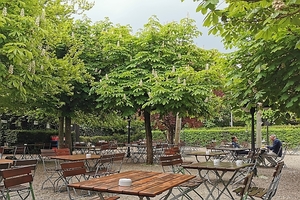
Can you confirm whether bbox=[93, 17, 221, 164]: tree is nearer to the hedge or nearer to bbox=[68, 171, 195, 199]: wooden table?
bbox=[68, 171, 195, 199]: wooden table

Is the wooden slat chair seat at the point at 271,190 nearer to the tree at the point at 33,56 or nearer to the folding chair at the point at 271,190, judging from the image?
the folding chair at the point at 271,190

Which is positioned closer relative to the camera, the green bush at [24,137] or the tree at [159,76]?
the tree at [159,76]

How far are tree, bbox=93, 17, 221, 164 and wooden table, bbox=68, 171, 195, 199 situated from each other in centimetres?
682

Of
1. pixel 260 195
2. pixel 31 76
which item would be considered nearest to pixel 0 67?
pixel 31 76

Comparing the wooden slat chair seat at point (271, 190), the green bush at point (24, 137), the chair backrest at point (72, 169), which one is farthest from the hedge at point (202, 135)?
the wooden slat chair seat at point (271, 190)

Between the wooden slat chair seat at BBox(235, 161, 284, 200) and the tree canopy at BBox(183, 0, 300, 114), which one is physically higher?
the tree canopy at BBox(183, 0, 300, 114)

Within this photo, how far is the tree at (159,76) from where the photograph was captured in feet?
38.9

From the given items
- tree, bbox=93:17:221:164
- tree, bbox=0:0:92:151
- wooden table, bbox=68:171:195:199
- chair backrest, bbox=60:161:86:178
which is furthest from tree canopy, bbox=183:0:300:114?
tree, bbox=0:0:92:151

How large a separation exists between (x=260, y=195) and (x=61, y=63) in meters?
7.41

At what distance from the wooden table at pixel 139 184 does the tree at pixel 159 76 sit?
22.4ft

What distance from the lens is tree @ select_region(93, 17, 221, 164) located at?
11.9m

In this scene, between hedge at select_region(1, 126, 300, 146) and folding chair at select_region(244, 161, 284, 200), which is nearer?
folding chair at select_region(244, 161, 284, 200)

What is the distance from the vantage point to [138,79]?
12.8 m

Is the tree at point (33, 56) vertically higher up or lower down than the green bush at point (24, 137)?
higher up
